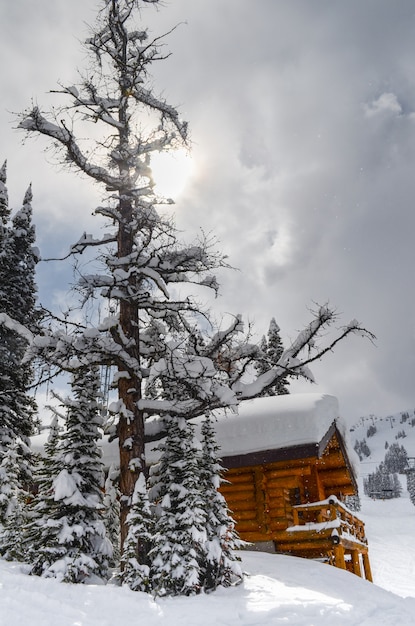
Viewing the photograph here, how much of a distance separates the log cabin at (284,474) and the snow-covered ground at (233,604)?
248 centimetres

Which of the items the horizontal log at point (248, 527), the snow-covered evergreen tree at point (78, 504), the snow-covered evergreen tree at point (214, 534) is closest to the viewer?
the snow-covered evergreen tree at point (214, 534)

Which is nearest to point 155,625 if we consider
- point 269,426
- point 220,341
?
point 220,341

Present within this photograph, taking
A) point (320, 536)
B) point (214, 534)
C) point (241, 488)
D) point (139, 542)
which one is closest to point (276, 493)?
point (241, 488)

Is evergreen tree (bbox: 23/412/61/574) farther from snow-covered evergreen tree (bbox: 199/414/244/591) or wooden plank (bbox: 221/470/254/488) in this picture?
wooden plank (bbox: 221/470/254/488)

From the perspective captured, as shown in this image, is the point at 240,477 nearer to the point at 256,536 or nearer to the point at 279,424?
the point at 256,536

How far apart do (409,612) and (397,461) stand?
19356 centimetres

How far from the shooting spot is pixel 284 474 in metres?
14.0

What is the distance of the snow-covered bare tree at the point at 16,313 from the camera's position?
18.6 metres

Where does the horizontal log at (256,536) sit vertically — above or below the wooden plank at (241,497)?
below

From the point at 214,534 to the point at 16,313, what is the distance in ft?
48.4

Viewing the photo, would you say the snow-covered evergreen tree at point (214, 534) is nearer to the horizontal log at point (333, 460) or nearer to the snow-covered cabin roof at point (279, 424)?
the snow-covered cabin roof at point (279, 424)

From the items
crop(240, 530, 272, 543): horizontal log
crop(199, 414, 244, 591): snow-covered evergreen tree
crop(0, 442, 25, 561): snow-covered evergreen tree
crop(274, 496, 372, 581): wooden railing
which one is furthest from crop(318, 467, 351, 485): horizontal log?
crop(0, 442, 25, 561): snow-covered evergreen tree

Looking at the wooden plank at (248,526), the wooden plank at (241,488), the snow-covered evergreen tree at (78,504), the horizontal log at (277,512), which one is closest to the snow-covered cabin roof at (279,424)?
the wooden plank at (241,488)

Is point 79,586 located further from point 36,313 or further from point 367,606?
point 36,313
